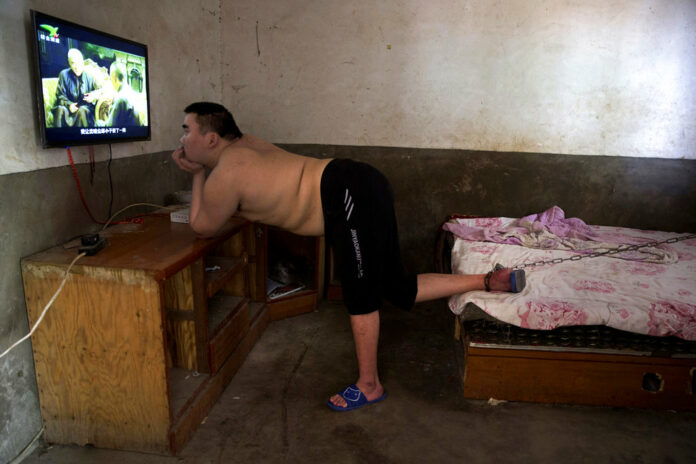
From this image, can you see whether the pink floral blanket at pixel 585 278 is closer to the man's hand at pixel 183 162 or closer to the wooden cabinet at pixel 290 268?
the wooden cabinet at pixel 290 268

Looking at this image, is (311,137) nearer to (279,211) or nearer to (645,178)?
(279,211)

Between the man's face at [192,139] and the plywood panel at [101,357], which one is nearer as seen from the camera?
the plywood panel at [101,357]

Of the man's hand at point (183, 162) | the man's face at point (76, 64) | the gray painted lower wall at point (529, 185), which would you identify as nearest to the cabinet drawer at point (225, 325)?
the man's hand at point (183, 162)

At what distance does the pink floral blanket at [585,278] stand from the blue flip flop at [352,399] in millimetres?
584

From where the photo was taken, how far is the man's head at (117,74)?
82.4 inches

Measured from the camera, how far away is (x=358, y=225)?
1.97 meters

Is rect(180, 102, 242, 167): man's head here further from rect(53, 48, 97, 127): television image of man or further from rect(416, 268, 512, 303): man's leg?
rect(416, 268, 512, 303): man's leg

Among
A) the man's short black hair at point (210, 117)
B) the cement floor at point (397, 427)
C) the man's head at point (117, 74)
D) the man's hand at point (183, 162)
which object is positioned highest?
the man's head at point (117, 74)

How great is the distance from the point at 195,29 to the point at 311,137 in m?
1.09

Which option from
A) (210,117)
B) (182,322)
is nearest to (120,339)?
(182,322)

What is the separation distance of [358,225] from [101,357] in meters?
1.11

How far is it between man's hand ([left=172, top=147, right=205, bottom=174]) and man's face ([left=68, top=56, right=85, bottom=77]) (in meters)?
0.47

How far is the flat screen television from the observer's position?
1.71m

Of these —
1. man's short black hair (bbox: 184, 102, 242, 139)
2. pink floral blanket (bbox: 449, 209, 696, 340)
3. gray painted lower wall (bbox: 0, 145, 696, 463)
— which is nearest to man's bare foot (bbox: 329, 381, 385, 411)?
pink floral blanket (bbox: 449, 209, 696, 340)
